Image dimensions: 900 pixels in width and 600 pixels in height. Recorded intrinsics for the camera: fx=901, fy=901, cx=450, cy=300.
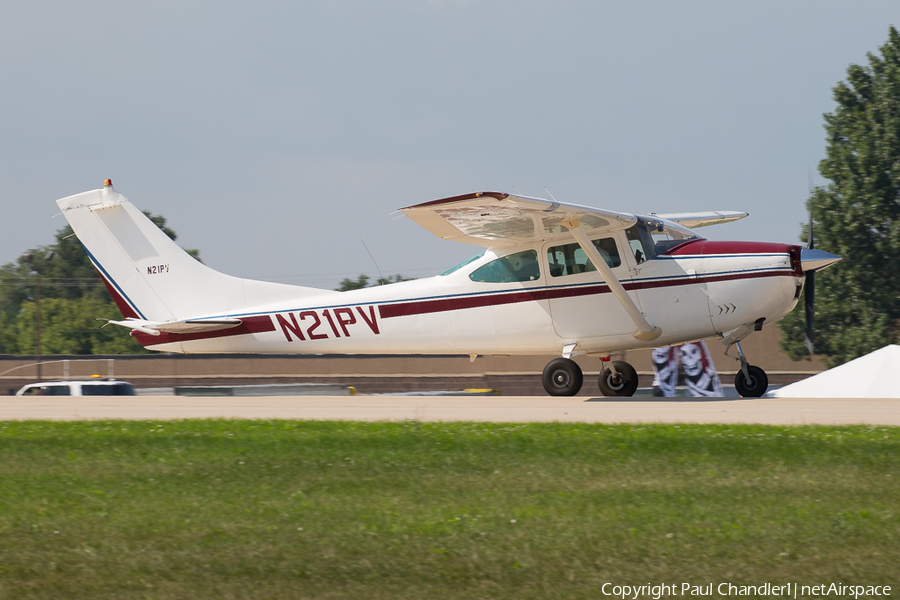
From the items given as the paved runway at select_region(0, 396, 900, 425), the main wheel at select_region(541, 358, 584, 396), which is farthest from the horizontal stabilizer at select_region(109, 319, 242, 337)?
the main wheel at select_region(541, 358, 584, 396)

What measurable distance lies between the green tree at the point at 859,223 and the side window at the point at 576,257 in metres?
28.4

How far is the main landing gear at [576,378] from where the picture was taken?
14398 millimetres

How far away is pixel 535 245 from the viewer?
47.1 ft

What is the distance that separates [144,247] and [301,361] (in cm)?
3867

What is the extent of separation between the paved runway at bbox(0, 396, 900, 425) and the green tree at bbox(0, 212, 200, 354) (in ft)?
153

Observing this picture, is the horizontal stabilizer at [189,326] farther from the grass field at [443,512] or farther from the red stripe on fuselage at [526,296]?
the grass field at [443,512]

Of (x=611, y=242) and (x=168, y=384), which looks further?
(x=168, y=384)

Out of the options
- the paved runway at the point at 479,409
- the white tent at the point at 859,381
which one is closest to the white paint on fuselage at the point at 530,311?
the paved runway at the point at 479,409

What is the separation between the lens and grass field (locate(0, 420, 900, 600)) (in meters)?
5.11

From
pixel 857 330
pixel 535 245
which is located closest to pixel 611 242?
pixel 535 245

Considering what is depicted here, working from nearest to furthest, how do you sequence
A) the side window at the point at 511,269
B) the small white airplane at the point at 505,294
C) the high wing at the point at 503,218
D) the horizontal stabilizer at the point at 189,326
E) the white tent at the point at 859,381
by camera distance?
the high wing at the point at 503,218
the small white airplane at the point at 505,294
the side window at the point at 511,269
the horizontal stabilizer at the point at 189,326
the white tent at the point at 859,381

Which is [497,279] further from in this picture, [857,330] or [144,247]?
[857,330]

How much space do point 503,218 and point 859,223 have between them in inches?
1260

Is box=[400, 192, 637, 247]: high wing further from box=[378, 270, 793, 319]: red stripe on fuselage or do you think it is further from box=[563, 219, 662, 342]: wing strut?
box=[378, 270, 793, 319]: red stripe on fuselage
